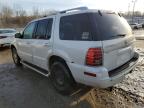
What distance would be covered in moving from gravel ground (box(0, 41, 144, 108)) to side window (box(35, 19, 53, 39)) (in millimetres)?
1386

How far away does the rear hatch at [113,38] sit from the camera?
3254mm

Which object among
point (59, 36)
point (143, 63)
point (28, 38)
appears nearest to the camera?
point (59, 36)

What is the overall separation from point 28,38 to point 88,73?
2.99 m

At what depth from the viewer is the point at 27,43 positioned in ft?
18.2

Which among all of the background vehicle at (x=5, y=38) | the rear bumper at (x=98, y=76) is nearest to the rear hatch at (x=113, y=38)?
the rear bumper at (x=98, y=76)

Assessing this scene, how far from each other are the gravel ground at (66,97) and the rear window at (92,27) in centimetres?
143

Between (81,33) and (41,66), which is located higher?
(81,33)

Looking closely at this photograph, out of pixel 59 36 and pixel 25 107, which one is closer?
pixel 25 107

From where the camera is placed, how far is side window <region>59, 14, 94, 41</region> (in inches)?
131

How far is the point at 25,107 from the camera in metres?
3.66

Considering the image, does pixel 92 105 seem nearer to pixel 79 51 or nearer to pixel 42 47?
pixel 79 51

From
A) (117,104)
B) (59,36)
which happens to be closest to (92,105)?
(117,104)

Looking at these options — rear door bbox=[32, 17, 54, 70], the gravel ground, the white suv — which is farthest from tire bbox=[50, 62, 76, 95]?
rear door bbox=[32, 17, 54, 70]

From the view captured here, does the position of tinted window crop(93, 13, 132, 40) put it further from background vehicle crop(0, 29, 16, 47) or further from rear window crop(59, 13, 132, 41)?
background vehicle crop(0, 29, 16, 47)
